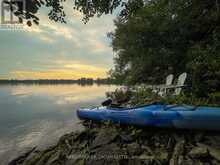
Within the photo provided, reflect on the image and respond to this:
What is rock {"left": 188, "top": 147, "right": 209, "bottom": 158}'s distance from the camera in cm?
537

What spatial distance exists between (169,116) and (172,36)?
316 inches

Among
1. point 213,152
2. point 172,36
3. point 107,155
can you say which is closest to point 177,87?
Result: point 172,36

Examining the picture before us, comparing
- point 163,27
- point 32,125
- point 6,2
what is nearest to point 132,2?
point 6,2

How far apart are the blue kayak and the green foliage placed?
11.6ft

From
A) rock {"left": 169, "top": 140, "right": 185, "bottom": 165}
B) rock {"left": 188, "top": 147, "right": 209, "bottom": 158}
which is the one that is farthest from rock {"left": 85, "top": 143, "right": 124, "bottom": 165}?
rock {"left": 188, "top": 147, "right": 209, "bottom": 158}

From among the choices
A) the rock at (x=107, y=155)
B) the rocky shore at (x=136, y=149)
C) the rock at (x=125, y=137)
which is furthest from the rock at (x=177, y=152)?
the rock at (x=125, y=137)

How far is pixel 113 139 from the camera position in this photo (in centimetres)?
683

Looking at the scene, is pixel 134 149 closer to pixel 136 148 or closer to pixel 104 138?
pixel 136 148

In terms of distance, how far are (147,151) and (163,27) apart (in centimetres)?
924

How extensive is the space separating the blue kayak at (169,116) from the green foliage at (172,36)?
11.6ft

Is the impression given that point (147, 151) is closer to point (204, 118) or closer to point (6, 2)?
point (204, 118)

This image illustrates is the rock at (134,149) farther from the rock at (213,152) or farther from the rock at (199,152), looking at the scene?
the rock at (213,152)

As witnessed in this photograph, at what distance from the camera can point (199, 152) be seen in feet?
17.9

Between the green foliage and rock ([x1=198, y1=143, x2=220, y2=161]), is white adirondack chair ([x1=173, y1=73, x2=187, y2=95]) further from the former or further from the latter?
rock ([x1=198, y1=143, x2=220, y2=161])
